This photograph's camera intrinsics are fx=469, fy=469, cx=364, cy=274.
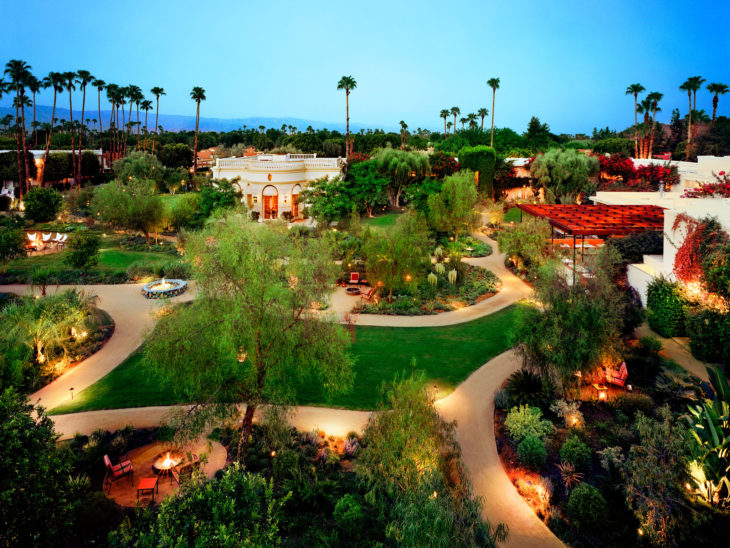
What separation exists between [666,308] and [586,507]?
35.4 ft

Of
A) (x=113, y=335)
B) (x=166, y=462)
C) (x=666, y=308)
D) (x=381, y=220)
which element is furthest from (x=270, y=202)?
(x=166, y=462)

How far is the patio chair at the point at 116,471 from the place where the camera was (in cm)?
994

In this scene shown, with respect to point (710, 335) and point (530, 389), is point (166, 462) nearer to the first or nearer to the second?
point (530, 389)

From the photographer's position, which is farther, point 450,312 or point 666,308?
point 450,312

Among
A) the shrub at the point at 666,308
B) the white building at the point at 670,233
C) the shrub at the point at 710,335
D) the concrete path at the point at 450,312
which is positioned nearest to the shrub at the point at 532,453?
the shrub at the point at 710,335

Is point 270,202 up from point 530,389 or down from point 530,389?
up

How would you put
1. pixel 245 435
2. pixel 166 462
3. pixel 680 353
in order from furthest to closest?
pixel 680 353
pixel 245 435
pixel 166 462

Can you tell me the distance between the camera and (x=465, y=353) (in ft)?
54.6

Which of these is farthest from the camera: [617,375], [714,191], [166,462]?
[714,191]

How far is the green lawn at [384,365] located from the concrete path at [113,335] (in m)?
0.55

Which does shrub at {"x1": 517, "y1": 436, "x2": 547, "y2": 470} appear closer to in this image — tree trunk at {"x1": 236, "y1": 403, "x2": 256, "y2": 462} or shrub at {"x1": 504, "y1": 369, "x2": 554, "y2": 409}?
shrub at {"x1": 504, "y1": 369, "x2": 554, "y2": 409}

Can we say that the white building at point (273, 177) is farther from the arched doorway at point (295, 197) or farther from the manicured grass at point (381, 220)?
the manicured grass at point (381, 220)

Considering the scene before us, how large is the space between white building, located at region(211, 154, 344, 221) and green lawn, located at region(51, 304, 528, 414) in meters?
22.8

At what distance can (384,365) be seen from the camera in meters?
15.6
